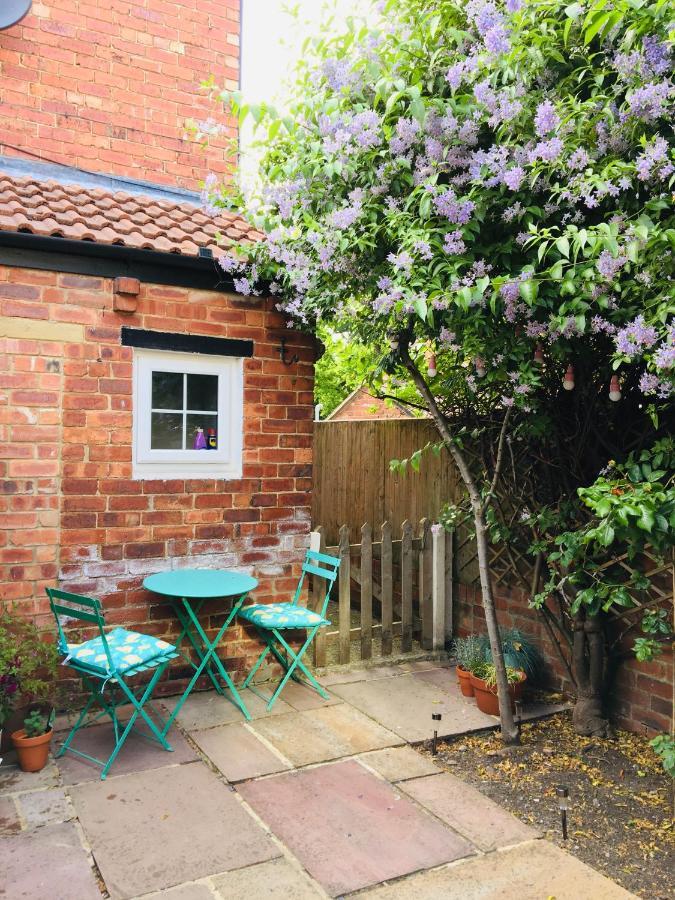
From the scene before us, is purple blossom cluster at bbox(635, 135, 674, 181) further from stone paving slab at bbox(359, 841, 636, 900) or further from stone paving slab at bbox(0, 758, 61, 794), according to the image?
stone paving slab at bbox(0, 758, 61, 794)

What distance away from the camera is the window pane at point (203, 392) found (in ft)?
16.9

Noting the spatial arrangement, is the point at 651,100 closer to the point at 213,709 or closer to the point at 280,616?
the point at 280,616

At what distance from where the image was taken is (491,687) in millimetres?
4691

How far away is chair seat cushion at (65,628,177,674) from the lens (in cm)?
384

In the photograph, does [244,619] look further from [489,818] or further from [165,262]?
[165,262]

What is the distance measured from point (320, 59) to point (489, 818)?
4239 millimetres

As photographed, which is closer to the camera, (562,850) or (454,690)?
(562,850)

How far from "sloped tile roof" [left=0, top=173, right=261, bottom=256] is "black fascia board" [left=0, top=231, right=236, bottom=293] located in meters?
0.06

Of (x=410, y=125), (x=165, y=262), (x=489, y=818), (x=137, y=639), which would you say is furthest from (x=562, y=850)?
(x=165, y=262)

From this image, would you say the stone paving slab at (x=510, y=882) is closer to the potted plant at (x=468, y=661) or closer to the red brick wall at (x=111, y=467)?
the potted plant at (x=468, y=661)

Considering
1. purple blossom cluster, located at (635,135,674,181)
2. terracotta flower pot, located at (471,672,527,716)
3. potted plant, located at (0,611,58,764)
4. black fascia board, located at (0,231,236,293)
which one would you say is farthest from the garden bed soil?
black fascia board, located at (0,231,236,293)

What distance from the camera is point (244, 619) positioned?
17.0 feet

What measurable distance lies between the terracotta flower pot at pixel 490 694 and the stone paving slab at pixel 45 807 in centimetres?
266

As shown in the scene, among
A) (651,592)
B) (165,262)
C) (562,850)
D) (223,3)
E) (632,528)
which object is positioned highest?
(223,3)
